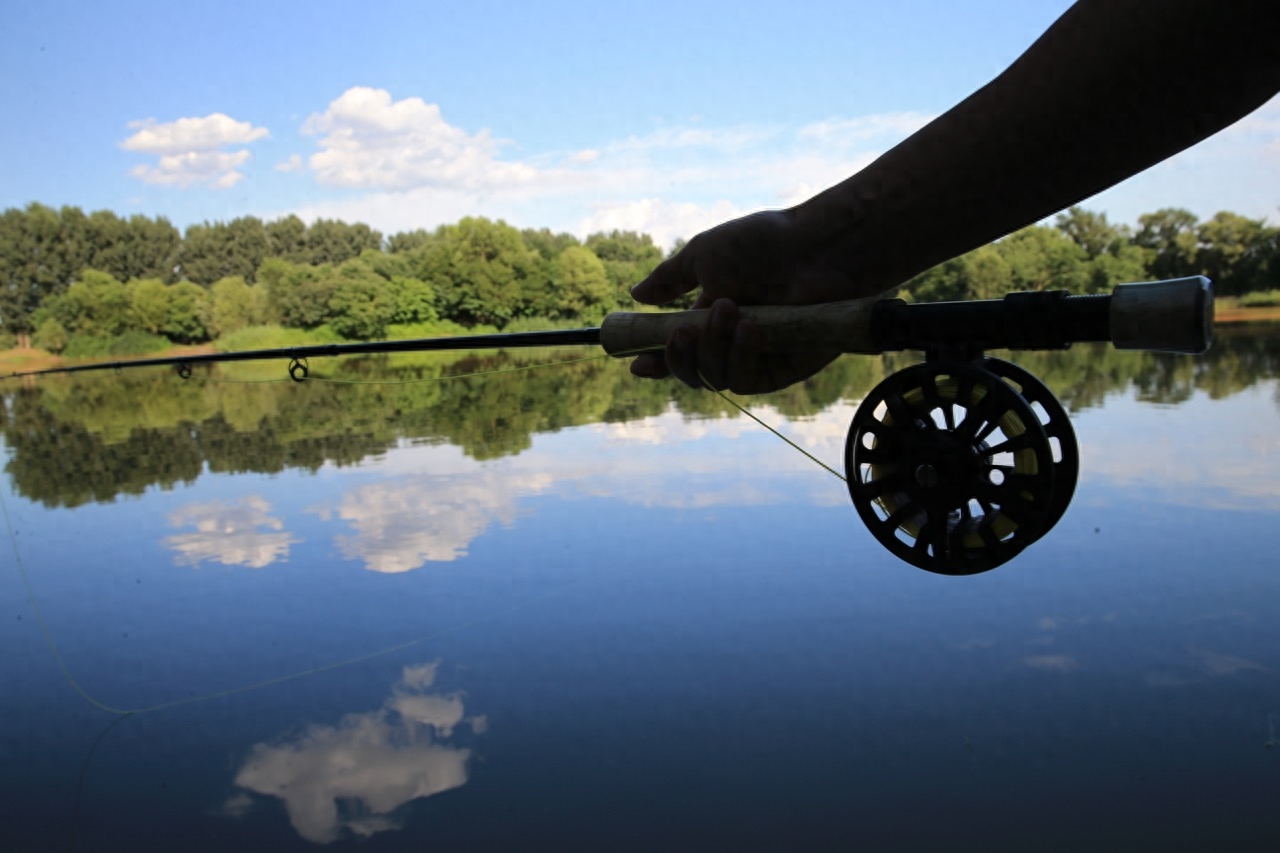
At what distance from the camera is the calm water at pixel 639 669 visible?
9.34ft

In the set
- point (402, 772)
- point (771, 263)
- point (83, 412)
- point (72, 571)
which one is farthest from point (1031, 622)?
point (83, 412)

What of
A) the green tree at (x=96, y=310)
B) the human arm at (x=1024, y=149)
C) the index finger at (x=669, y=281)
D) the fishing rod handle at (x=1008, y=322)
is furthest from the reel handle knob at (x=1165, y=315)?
the green tree at (x=96, y=310)

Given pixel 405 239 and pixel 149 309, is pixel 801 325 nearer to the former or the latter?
pixel 149 309

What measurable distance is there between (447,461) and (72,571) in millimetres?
3057

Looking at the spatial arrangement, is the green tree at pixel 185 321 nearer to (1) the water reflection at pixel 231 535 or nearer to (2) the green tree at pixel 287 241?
(2) the green tree at pixel 287 241

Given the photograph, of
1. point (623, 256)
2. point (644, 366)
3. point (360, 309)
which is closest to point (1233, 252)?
point (360, 309)

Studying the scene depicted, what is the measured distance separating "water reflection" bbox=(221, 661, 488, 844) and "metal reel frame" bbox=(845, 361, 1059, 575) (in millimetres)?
2271

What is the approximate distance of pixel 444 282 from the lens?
95.7 feet

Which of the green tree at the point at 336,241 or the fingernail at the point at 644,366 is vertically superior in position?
the green tree at the point at 336,241

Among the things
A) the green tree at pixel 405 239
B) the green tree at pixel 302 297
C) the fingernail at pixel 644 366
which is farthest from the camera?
the green tree at pixel 405 239

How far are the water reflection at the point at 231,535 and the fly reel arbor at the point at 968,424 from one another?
4588 mm

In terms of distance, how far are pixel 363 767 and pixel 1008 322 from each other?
9.06ft

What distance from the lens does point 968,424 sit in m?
1.05

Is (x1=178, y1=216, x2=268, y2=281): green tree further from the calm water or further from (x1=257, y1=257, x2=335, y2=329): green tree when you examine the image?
the calm water
